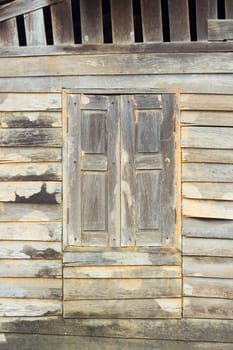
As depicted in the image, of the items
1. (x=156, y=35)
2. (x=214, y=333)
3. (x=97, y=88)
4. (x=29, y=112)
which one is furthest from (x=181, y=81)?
(x=214, y=333)

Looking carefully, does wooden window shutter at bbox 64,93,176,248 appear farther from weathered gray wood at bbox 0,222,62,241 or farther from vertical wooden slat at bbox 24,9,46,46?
vertical wooden slat at bbox 24,9,46,46

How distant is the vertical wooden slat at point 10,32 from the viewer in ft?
13.8

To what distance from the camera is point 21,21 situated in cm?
438

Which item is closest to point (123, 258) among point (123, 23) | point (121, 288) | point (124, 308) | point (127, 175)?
point (121, 288)

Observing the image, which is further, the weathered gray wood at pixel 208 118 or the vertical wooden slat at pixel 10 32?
the vertical wooden slat at pixel 10 32

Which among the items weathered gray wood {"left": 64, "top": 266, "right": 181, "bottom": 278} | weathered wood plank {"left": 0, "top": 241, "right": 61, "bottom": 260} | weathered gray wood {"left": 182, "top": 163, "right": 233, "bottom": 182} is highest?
weathered gray wood {"left": 182, "top": 163, "right": 233, "bottom": 182}

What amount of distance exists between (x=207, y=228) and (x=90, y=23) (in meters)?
2.14

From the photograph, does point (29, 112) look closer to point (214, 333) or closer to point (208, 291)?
point (208, 291)

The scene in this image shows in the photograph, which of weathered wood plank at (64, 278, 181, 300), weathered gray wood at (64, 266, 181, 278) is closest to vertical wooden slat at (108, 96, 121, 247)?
weathered gray wood at (64, 266, 181, 278)

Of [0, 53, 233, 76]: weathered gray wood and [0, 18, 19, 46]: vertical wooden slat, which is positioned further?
[0, 18, 19, 46]: vertical wooden slat

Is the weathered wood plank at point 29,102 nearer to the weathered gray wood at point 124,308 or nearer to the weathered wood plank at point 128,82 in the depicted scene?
the weathered wood plank at point 128,82

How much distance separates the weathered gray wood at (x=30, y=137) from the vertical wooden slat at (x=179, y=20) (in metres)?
1.37

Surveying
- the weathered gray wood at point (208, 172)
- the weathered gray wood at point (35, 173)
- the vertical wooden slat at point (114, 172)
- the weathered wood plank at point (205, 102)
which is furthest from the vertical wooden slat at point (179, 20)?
the weathered gray wood at point (35, 173)

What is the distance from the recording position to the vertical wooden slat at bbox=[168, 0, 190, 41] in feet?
13.6
